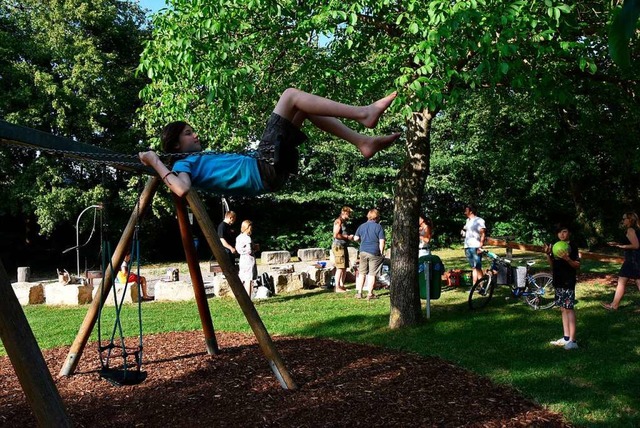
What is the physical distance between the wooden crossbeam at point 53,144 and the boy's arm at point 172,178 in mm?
584

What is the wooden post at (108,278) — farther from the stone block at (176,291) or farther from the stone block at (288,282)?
the stone block at (288,282)

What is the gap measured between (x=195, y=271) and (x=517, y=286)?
582cm

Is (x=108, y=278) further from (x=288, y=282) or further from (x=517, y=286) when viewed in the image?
(x=288, y=282)

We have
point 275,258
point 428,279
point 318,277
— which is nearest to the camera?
point 428,279

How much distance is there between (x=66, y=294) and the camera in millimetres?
11805

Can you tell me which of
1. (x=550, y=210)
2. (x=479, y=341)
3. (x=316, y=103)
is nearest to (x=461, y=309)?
(x=479, y=341)

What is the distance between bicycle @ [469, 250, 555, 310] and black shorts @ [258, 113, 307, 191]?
6.34 meters

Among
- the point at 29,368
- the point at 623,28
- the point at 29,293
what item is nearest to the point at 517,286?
the point at 29,368

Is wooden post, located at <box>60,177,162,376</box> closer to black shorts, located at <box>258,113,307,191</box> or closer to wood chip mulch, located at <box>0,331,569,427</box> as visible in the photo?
wood chip mulch, located at <box>0,331,569,427</box>

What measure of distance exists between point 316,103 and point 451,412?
2.71 metres

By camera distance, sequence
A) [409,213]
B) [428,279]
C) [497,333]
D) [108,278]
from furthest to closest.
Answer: [428,279] → [409,213] → [497,333] → [108,278]

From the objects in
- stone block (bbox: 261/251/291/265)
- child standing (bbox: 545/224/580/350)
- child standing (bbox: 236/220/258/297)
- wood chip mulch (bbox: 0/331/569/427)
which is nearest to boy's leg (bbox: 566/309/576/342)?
child standing (bbox: 545/224/580/350)

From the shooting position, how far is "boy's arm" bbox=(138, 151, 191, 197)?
3.59m

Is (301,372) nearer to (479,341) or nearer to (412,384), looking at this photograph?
(412,384)
